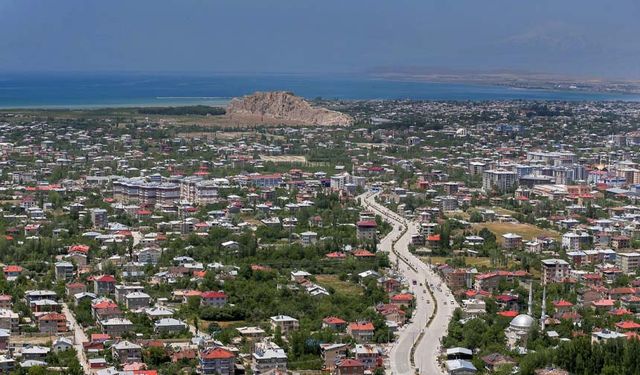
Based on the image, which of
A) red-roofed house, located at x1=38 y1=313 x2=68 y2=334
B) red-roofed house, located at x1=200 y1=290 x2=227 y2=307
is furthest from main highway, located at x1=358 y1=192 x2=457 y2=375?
red-roofed house, located at x1=38 y1=313 x2=68 y2=334

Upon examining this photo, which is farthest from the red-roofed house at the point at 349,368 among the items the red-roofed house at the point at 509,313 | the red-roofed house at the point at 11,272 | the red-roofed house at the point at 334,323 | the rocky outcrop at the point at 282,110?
the rocky outcrop at the point at 282,110

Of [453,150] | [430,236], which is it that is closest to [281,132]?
[453,150]

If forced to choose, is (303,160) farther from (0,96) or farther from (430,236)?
(0,96)

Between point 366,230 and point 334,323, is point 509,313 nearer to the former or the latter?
point 334,323

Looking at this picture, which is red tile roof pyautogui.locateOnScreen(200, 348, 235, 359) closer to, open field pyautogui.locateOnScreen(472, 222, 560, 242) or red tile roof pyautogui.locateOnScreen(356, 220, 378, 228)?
red tile roof pyautogui.locateOnScreen(356, 220, 378, 228)

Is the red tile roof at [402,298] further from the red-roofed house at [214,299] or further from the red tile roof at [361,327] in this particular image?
the red-roofed house at [214,299]
